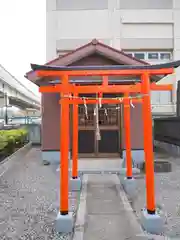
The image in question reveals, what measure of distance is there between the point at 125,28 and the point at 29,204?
1591 centimetres

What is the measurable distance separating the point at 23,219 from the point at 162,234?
2.60 meters

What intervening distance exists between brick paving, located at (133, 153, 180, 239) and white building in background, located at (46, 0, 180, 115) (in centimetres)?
1048

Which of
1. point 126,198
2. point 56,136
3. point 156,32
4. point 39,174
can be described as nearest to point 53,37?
point 156,32

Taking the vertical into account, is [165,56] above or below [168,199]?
above

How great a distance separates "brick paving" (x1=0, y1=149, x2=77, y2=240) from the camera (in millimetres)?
4207

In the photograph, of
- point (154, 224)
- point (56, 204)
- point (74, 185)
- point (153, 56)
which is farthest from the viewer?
point (153, 56)

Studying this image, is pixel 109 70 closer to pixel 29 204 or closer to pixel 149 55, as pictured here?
pixel 29 204

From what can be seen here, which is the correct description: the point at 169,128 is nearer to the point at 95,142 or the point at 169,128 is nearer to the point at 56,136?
the point at 95,142

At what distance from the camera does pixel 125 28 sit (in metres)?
18.2

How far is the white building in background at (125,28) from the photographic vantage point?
1741 centimetres

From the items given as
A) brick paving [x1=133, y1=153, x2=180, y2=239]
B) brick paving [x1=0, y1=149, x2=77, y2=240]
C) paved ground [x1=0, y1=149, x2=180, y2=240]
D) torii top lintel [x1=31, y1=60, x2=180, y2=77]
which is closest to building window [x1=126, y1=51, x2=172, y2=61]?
paved ground [x1=0, y1=149, x2=180, y2=240]

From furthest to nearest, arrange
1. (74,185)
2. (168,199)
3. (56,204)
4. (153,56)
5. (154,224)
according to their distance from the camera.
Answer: (153,56) → (74,185) → (168,199) → (56,204) → (154,224)

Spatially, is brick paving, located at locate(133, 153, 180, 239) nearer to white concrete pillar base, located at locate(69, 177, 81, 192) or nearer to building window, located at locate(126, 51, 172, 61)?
white concrete pillar base, located at locate(69, 177, 81, 192)

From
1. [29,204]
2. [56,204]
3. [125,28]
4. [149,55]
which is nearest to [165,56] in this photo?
[149,55]
